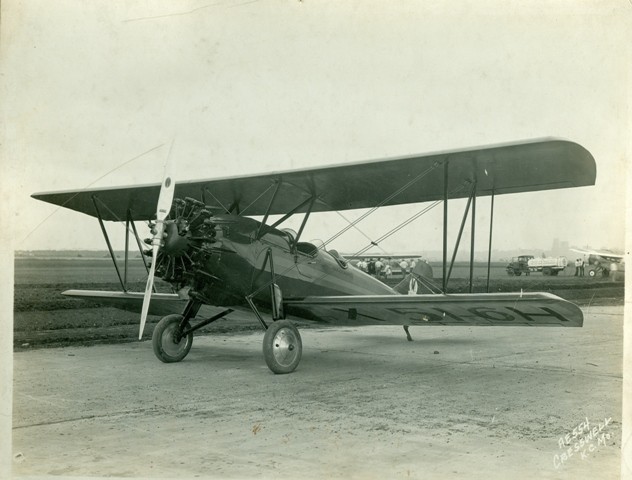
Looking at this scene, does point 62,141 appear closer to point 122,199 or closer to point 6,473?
point 122,199

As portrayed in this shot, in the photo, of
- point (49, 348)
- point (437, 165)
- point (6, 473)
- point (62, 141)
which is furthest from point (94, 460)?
point (49, 348)

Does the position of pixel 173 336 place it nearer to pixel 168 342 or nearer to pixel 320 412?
pixel 168 342

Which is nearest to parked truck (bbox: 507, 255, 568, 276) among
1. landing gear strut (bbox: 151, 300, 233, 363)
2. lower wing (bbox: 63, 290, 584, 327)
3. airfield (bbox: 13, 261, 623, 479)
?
airfield (bbox: 13, 261, 623, 479)

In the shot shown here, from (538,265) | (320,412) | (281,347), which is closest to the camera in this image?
(320,412)

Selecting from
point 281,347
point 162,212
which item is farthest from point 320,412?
point 162,212

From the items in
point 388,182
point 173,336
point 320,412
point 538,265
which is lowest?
point 320,412

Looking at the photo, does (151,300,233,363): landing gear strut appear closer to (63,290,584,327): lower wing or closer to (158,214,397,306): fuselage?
(158,214,397,306): fuselage

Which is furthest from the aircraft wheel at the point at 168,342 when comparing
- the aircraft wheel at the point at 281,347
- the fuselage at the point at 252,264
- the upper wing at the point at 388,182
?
the upper wing at the point at 388,182
